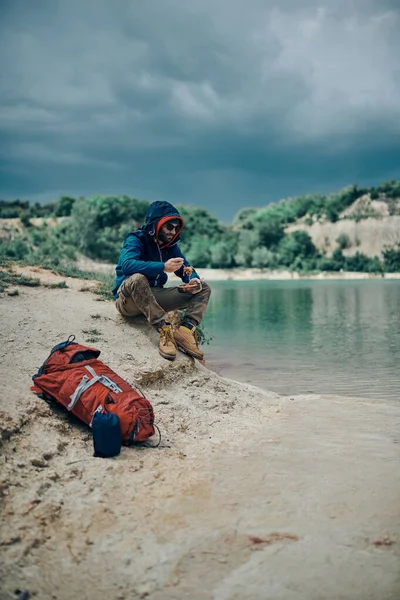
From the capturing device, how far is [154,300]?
5.77 m

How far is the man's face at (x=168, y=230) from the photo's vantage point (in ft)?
18.4

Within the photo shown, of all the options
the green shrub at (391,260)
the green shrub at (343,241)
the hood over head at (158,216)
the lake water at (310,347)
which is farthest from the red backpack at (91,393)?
the green shrub at (343,241)

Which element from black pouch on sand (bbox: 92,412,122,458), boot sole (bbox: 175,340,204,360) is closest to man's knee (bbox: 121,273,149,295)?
boot sole (bbox: 175,340,204,360)

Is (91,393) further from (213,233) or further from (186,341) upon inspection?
(213,233)

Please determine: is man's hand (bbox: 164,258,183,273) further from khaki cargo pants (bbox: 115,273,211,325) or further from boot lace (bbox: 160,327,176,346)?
boot lace (bbox: 160,327,176,346)

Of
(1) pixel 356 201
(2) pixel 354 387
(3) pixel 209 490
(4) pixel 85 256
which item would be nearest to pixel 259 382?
(2) pixel 354 387

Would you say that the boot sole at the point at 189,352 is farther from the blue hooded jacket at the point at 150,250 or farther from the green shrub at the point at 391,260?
the green shrub at the point at 391,260

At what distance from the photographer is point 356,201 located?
67.1 m

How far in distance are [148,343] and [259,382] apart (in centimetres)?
273

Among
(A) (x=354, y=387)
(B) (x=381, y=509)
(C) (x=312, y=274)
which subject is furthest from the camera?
(C) (x=312, y=274)

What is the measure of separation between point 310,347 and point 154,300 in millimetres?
6307

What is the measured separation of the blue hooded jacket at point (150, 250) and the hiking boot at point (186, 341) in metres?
0.55

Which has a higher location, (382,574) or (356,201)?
(356,201)

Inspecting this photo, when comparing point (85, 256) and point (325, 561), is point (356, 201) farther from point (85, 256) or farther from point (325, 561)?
point (325, 561)
